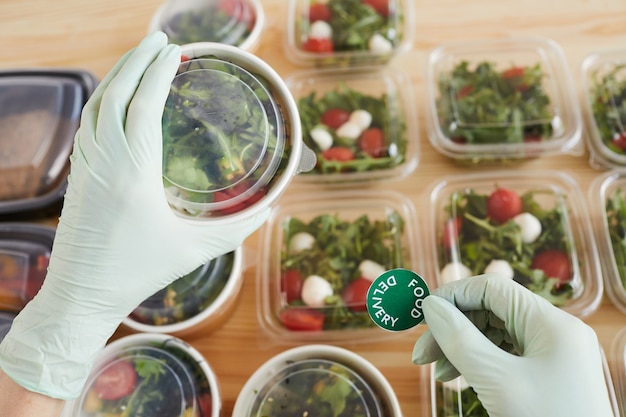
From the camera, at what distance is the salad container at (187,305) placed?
1.01 metres

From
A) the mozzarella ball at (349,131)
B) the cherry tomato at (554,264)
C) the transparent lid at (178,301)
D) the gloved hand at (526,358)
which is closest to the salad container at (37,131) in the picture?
the transparent lid at (178,301)

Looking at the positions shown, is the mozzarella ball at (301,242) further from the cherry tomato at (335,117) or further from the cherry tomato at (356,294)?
the cherry tomato at (335,117)

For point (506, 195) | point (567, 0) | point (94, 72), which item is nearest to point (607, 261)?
point (506, 195)

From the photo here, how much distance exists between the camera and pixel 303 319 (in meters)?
1.05

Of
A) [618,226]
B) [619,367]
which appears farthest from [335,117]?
[619,367]

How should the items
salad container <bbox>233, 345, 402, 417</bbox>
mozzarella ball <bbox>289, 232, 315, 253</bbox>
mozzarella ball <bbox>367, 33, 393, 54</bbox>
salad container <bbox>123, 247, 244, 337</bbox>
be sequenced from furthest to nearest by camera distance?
1. mozzarella ball <bbox>367, 33, 393, 54</bbox>
2. mozzarella ball <bbox>289, 232, 315, 253</bbox>
3. salad container <bbox>123, 247, 244, 337</bbox>
4. salad container <bbox>233, 345, 402, 417</bbox>

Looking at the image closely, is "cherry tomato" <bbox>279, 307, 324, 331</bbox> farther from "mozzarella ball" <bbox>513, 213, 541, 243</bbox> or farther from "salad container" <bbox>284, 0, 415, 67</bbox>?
"salad container" <bbox>284, 0, 415, 67</bbox>

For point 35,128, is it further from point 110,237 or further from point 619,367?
point 619,367

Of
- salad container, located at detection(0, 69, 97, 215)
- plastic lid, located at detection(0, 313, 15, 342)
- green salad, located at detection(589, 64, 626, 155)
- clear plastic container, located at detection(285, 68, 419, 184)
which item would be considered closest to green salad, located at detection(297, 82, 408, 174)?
clear plastic container, located at detection(285, 68, 419, 184)

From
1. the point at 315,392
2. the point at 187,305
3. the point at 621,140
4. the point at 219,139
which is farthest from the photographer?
the point at 621,140

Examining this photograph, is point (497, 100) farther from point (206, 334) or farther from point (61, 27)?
point (61, 27)

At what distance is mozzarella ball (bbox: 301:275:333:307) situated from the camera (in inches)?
41.2

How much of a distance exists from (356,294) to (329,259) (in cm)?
9

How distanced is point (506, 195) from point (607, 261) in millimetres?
231
